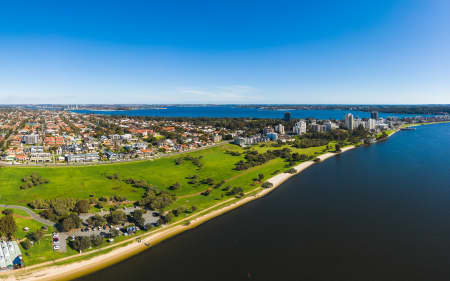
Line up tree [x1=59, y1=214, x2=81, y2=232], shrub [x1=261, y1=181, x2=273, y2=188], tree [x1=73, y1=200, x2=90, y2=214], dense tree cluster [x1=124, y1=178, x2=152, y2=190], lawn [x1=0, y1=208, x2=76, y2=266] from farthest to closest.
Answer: shrub [x1=261, y1=181, x2=273, y2=188] < dense tree cluster [x1=124, y1=178, x2=152, y2=190] < tree [x1=73, y1=200, x2=90, y2=214] < tree [x1=59, y1=214, x2=81, y2=232] < lawn [x1=0, y1=208, x2=76, y2=266]

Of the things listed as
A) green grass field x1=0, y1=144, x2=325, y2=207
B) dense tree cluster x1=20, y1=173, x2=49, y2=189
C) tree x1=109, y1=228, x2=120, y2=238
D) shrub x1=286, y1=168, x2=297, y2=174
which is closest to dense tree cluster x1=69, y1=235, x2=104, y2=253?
tree x1=109, y1=228, x2=120, y2=238

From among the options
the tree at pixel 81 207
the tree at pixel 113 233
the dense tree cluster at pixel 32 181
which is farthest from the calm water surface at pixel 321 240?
the dense tree cluster at pixel 32 181

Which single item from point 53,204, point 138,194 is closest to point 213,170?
point 138,194

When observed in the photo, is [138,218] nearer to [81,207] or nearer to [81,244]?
[81,244]

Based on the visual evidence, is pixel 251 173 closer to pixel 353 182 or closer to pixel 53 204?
pixel 353 182

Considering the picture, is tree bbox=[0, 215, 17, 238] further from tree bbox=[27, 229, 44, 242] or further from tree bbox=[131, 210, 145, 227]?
tree bbox=[131, 210, 145, 227]

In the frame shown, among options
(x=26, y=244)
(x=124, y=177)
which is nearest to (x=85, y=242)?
(x=26, y=244)

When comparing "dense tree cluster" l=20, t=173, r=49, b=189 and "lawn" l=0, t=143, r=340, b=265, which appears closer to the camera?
"lawn" l=0, t=143, r=340, b=265

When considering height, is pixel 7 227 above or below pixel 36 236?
above
